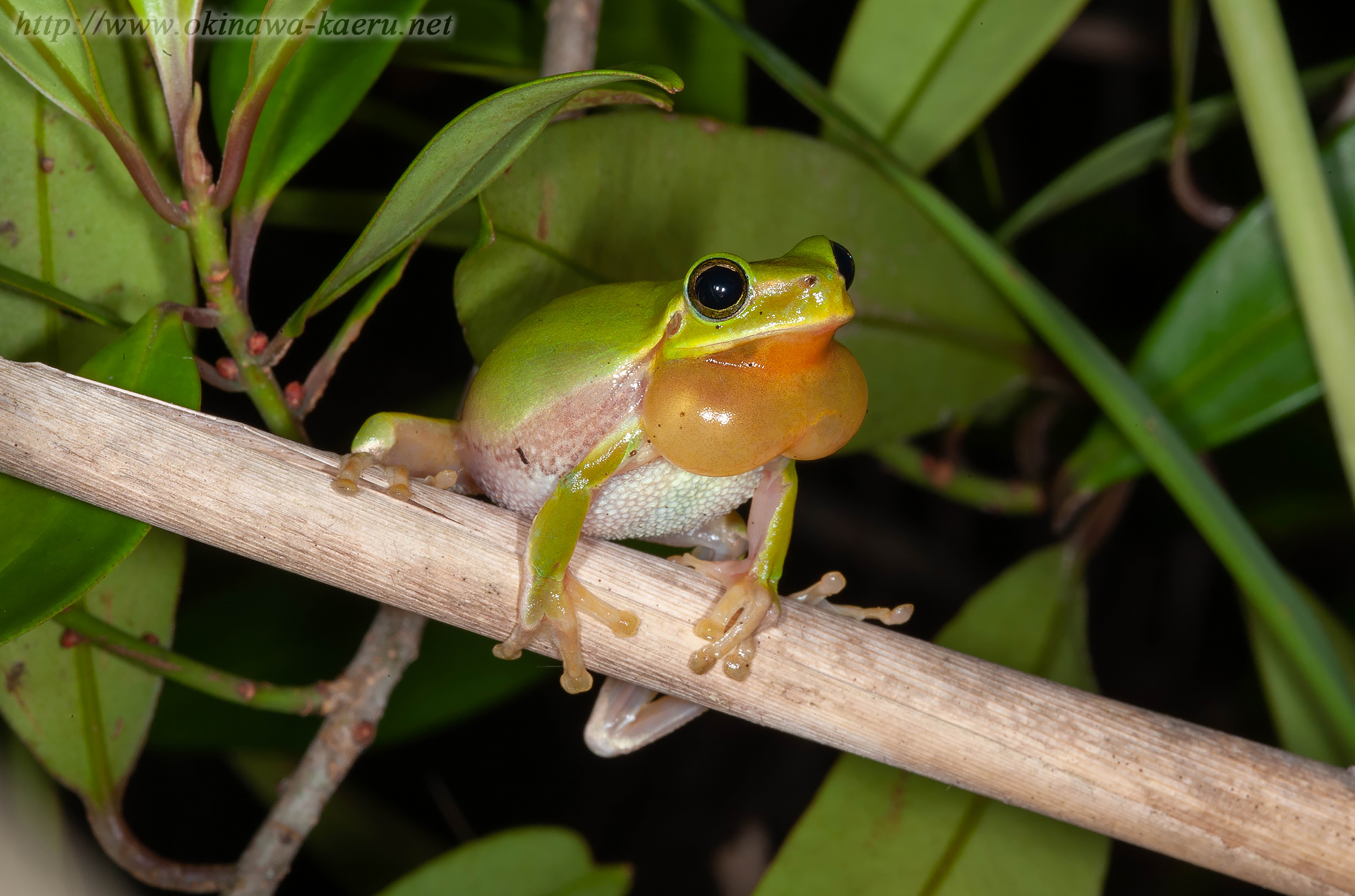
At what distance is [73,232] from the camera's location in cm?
136

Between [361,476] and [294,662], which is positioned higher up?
[361,476]

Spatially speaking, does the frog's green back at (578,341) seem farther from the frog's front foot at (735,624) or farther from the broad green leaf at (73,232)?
the broad green leaf at (73,232)

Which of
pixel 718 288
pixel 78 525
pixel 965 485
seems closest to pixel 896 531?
pixel 965 485

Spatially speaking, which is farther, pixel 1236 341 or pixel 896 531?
pixel 896 531

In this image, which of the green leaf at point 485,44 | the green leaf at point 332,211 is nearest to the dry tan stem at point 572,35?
the green leaf at point 485,44

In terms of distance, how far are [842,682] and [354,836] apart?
147 centimetres

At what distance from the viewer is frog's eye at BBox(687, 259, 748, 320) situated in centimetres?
117

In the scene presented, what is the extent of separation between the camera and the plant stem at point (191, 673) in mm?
1363

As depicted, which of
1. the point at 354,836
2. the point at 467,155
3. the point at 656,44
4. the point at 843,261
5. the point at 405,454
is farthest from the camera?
the point at 354,836

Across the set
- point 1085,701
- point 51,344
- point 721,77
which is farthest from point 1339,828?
point 51,344

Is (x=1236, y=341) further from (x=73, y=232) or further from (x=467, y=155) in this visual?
(x=73, y=232)

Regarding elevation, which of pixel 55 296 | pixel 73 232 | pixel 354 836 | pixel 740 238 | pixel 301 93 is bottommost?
pixel 354 836

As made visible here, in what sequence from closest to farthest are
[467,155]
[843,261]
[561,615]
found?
[467,155] → [561,615] → [843,261]

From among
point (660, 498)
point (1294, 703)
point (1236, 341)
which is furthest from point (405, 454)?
point (1294, 703)
